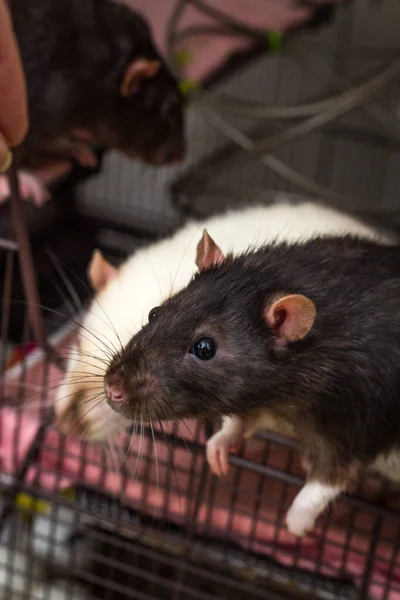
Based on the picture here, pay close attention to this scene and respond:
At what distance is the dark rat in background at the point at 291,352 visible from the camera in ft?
2.15

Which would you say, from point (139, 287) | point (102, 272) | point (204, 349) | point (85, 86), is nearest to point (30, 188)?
point (85, 86)

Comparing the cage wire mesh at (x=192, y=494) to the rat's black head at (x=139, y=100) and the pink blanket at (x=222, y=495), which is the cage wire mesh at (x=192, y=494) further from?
the rat's black head at (x=139, y=100)

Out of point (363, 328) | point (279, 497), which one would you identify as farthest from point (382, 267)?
point (279, 497)

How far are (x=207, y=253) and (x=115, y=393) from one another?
193mm

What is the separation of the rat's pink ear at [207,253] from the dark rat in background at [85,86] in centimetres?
59

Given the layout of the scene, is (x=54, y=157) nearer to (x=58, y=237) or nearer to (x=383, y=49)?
(x=58, y=237)

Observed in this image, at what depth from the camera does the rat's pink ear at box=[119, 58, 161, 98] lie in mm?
1289

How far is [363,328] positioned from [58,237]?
146cm

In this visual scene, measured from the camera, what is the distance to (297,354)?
679 millimetres

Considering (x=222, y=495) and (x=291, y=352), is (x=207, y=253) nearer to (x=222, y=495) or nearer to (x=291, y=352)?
(x=291, y=352)

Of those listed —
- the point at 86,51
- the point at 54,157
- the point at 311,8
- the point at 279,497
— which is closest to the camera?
the point at 279,497

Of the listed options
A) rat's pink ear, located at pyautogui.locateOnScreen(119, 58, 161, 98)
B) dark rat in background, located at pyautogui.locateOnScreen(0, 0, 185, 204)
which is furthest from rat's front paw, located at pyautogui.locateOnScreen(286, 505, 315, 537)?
rat's pink ear, located at pyautogui.locateOnScreen(119, 58, 161, 98)

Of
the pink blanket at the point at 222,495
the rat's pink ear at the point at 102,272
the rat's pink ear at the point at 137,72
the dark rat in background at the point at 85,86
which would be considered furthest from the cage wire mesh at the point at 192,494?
the rat's pink ear at the point at 137,72

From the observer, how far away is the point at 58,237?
78.9 inches
